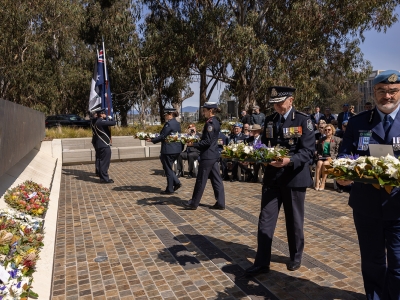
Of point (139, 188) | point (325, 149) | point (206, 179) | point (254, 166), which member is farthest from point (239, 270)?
point (254, 166)

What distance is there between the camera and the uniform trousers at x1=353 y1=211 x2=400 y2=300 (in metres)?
3.07

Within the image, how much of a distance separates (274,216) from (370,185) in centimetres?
148

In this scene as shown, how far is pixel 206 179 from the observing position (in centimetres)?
758

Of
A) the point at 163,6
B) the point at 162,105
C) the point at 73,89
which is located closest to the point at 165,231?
the point at 163,6

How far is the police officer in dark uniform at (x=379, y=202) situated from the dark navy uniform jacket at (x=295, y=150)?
93 cm

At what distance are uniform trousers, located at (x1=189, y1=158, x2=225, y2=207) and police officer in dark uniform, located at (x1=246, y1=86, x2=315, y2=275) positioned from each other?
9.61 feet

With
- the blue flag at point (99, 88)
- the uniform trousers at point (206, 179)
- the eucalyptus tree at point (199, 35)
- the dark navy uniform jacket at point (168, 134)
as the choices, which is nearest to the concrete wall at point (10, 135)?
the dark navy uniform jacket at point (168, 134)

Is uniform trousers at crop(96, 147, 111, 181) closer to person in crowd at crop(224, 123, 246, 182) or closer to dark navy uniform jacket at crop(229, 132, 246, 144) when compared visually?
person in crowd at crop(224, 123, 246, 182)

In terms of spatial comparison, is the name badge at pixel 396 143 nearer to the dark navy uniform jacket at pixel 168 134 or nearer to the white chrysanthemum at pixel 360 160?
the white chrysanthemum at pixel 360 160

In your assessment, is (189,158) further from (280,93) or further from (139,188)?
(280,93)

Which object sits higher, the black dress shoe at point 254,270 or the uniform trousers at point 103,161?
the uniform trousers at point 103,161

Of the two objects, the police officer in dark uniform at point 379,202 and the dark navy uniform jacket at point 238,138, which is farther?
the dark navy uniform jacket at point 238,138

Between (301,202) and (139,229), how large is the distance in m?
3.02

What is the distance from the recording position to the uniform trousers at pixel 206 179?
24.5 feet
